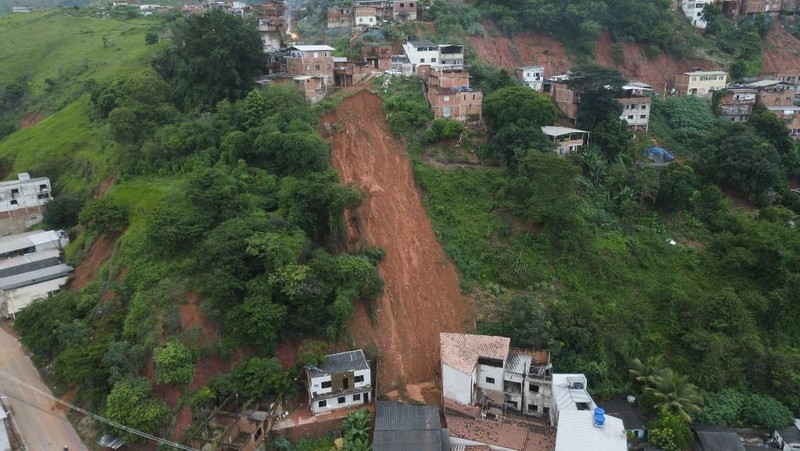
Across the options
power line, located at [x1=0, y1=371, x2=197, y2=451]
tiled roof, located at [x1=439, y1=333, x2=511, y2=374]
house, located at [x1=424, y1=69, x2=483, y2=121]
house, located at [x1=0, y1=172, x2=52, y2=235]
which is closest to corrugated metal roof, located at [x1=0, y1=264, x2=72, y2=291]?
power line, located at [x1=0, y1=371, x2=197, y2=451]

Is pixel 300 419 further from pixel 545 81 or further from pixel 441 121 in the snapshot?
pixel 545 81

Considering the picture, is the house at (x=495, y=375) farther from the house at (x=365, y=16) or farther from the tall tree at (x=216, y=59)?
the house at (x=365, y=16)

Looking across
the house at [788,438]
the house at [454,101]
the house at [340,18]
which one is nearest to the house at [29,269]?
the house at [454,101]

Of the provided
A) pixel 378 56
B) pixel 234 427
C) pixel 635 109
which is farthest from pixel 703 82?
pixel 234 427

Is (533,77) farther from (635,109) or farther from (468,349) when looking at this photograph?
(468,349)

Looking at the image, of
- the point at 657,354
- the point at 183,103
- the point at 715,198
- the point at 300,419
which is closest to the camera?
the point at 300,419

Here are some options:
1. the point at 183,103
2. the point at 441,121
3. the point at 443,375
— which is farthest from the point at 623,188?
the point at 183,103

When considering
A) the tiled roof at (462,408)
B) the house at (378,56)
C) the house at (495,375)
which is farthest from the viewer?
the house at (378,56)

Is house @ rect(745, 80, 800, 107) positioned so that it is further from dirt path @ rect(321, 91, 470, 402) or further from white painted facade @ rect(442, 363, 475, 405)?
white painted facade @ rect(442, 363, 475, 405)
